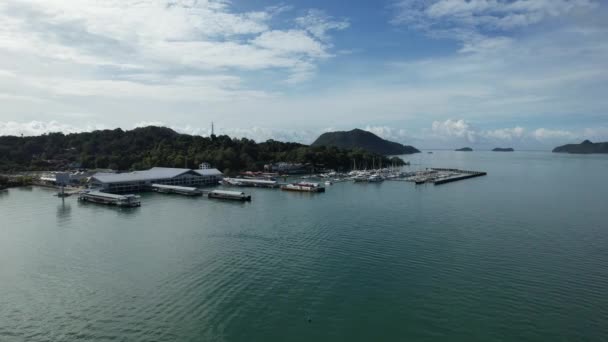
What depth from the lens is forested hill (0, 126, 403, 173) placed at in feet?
186

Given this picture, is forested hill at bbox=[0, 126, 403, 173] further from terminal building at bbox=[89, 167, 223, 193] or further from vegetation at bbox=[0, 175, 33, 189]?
vegetation at bbox=[0, 175, 33, 189]

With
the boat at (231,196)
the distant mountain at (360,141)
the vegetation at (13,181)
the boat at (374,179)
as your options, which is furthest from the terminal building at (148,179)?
the distant mountain at (360,141)

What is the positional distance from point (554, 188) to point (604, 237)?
2405 cm

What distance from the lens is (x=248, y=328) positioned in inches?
393

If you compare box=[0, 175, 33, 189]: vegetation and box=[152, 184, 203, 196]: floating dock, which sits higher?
box=[0, 175, 33, 189]: vegetation

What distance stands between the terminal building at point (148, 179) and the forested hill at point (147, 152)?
35.5 feet

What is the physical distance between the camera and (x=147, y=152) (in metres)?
61.4

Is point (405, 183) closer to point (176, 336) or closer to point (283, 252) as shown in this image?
point (283, 252)

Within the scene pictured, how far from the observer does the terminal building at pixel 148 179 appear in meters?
34.7

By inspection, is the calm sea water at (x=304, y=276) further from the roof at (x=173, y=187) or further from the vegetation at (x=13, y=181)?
the vegetation at (x=13, y=181)

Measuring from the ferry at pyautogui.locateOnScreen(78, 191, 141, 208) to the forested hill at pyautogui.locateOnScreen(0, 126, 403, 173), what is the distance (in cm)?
2436

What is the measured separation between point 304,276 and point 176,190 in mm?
25924

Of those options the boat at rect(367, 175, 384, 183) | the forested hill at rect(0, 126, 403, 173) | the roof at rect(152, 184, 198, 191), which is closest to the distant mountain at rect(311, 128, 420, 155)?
the forested hill at rect(0, 126, 403, 173)

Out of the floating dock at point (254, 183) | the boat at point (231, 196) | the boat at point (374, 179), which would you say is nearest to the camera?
the boat at point (231, 196)
